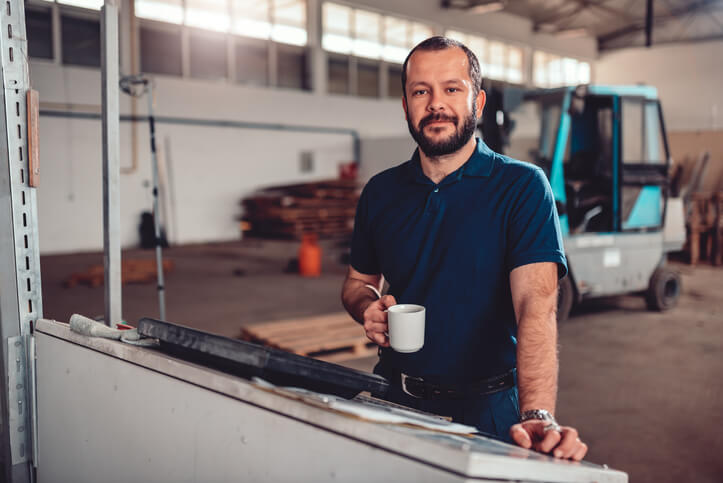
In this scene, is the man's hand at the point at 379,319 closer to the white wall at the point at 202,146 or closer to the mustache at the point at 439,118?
the mustache at the point at 439,118

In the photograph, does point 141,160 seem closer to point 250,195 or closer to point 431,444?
point 250,195

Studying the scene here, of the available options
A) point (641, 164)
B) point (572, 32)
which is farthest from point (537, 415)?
point (572, 32)

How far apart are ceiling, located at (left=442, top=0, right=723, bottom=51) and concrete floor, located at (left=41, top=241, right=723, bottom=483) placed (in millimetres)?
11254

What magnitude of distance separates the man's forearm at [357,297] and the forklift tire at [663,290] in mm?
6092

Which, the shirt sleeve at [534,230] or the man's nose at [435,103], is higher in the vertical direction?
the man's nose at [435,103]

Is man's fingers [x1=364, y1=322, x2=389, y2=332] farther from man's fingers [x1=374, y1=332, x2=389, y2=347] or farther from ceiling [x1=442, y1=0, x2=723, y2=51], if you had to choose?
ceiling [x1=442, y1=0, x2=723, y2=51]

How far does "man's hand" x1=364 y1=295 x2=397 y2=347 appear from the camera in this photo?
5.44 feet

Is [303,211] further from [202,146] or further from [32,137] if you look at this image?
[32,137]

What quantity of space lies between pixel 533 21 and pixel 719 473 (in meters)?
19.0

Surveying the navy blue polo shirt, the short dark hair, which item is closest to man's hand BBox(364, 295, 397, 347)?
the navy blue polo shirt

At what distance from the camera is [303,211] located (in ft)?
40.9

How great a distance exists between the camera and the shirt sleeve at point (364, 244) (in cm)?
204

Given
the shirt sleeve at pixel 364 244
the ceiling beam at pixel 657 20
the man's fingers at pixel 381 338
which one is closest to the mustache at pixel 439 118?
the shirt sleeve at pixel 364 244

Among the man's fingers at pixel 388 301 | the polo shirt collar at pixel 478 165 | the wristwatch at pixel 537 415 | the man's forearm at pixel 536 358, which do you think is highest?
the polo shirt collar at pixel 478 165
